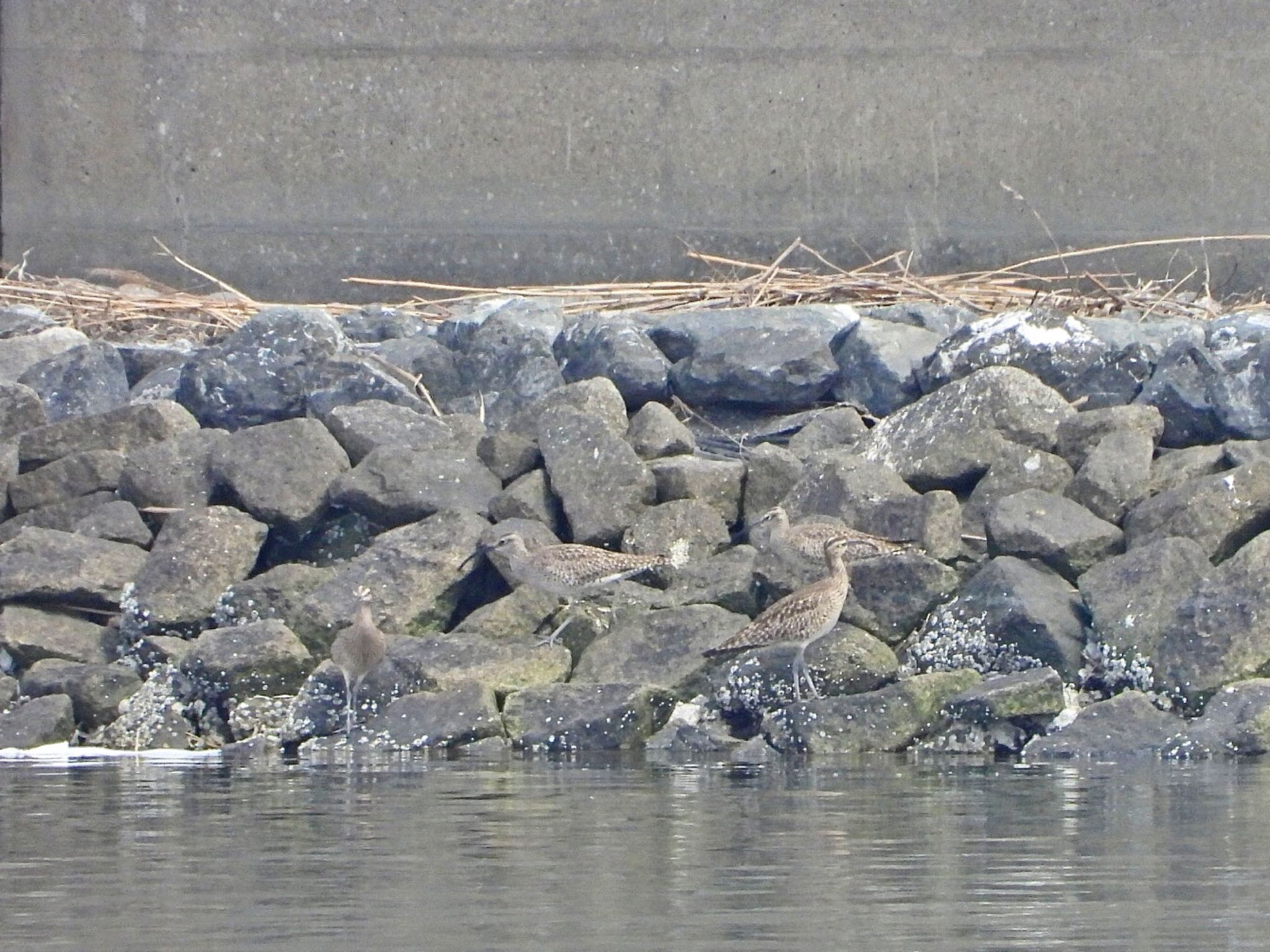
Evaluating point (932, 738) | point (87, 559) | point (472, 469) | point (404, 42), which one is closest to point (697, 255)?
point (404, 42)

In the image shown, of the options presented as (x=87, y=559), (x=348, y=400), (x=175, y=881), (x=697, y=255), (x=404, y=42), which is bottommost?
(x=175, y=881)

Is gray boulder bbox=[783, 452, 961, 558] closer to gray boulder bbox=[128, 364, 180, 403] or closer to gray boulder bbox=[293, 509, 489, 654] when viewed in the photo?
gray boulder bbox=[293, 509, 489, 654]

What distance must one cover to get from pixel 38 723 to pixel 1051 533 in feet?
13.4

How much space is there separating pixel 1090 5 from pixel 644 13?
259 centimetres

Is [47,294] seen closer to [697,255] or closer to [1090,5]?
[697,255]

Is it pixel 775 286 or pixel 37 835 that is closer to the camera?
pixel 37 835

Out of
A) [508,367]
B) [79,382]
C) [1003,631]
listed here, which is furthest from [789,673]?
[79,382]

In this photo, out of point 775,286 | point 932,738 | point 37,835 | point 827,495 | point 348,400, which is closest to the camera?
point 37,835

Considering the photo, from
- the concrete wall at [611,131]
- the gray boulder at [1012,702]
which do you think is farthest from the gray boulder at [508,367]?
the gray boulder at [1012,702]

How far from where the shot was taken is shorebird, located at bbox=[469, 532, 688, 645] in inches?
399

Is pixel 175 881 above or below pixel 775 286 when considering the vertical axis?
below

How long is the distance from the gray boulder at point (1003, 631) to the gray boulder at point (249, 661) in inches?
97.7

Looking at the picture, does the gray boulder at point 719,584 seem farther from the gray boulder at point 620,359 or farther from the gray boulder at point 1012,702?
the gray boulder at point 620,359

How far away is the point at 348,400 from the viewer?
40.4 ft
